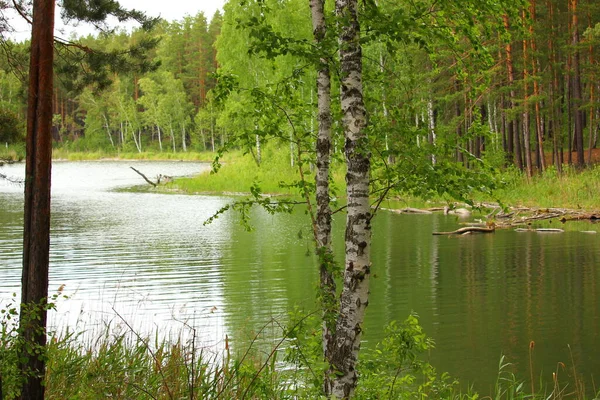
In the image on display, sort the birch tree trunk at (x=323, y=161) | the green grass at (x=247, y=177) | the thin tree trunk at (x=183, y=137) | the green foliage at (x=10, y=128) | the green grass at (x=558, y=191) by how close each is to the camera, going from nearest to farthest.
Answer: the birch tree trunk at (x=323, y=161) → the green foliage at (x=10, y=128) → the green grass at (x=558, y=191) → the green grass at (x=247, y=177) → the thin tree trunk at (x=183, y=137)

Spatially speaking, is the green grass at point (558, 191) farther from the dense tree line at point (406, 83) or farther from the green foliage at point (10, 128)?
the green foliage at point (10, 128)

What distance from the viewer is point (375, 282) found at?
16156 mm

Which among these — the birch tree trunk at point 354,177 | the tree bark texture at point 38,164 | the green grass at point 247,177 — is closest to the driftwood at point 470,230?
the green grass at point 247,177

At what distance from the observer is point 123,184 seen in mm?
52031

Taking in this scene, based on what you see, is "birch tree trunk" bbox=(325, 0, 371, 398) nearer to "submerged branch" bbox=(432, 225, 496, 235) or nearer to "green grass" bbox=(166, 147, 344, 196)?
"submerged branch" bbox=(432, 225, 496, 235)

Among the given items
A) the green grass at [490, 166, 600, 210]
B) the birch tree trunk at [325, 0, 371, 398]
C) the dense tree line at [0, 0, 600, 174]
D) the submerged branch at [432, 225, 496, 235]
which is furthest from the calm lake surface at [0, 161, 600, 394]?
the green grass at [490, 166, 600, 210]

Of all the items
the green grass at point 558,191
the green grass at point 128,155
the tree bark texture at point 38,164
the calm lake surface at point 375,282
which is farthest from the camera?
the green grass at point 128,155

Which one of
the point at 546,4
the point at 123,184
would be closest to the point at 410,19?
the point at 546,4

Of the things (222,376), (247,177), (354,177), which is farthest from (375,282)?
(247,177)

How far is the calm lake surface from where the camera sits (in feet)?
36.7

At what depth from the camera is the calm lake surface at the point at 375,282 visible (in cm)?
1119

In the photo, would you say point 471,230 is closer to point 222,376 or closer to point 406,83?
point 222,376

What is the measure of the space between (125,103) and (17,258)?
254ft

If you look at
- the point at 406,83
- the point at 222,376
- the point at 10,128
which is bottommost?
the point at 222,376
